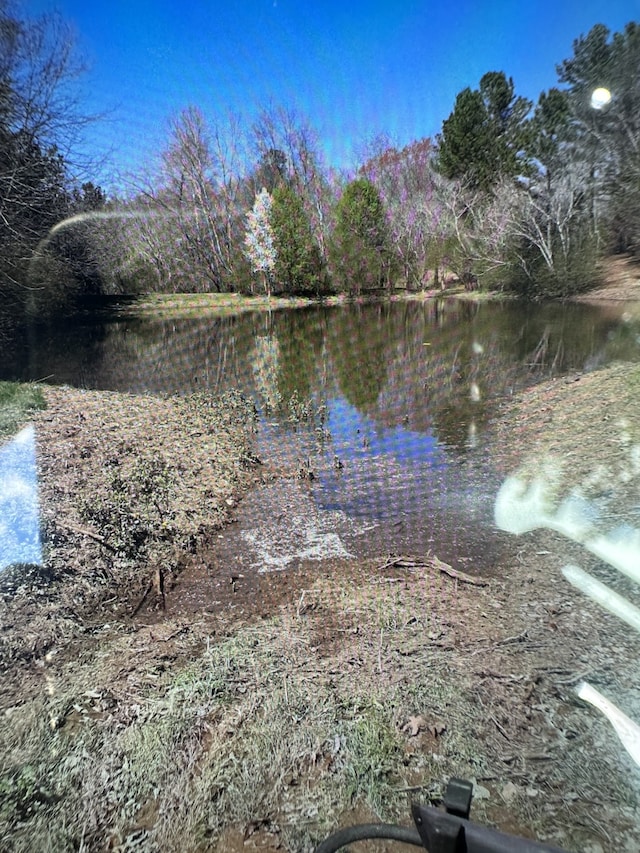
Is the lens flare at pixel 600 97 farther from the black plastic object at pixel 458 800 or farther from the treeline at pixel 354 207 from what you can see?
the black plastic object at pixel 458 800

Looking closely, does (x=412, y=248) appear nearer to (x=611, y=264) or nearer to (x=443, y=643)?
(x=611, y=264)

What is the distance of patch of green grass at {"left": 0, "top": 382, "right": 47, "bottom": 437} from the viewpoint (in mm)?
3639

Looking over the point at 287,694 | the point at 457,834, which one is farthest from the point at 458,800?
the point at 287,694

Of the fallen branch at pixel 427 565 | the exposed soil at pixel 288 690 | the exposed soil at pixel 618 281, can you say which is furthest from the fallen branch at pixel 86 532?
the exposed soil at pixel 618 281

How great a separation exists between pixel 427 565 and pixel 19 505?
2.19 meters

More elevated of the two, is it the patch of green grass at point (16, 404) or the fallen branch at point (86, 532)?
the patch of green grass at point (16, 404)

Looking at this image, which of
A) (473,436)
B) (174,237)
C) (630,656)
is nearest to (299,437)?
(473,436)

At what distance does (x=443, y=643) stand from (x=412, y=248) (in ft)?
31.2

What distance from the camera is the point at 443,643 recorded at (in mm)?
1701

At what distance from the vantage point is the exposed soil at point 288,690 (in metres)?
1.14

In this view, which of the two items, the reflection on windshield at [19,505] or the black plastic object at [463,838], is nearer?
the black plastic object at [463,838]

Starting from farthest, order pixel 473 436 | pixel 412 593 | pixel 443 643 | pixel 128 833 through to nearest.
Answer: pixel 473 436 → pixel 412 593 → pixel 443 643 → pixel 128 833

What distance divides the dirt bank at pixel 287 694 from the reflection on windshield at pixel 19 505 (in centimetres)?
8

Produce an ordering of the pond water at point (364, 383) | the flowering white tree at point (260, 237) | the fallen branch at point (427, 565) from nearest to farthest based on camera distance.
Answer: the fallen branch at point (427, 565) < the pond water at point (364, 383) < the flowering white tree at point (260, 237)
